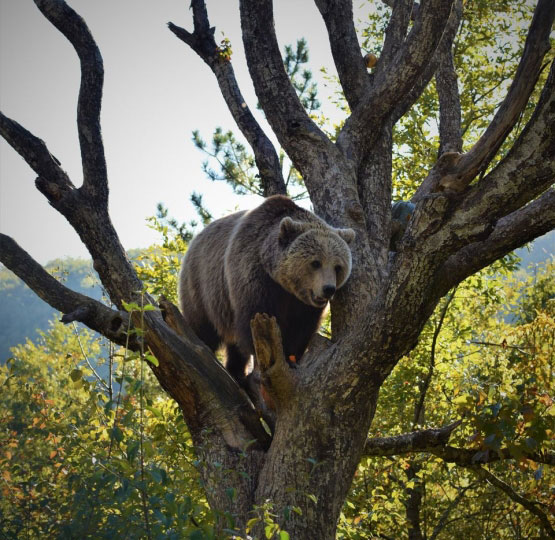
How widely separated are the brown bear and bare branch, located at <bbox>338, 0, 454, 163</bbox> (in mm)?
908

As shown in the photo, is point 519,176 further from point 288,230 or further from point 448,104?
point 448,104

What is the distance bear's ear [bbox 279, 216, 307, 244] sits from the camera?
5342 mm

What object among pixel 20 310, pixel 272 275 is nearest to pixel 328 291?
pixel 272 275

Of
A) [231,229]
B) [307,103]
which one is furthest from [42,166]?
[307,103]

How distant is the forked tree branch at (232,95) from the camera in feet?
20.8

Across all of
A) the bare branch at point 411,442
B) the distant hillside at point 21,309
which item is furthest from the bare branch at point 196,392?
the distant hillside at point 21,309

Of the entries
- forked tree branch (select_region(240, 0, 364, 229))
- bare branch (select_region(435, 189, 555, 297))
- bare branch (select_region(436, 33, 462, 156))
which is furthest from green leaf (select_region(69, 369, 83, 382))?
bare branch (select_region(436, 33, 462, 156))

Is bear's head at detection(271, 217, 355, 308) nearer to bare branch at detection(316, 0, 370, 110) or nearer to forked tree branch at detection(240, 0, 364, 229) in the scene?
forked tree branch at detection(240, 0, 364, 229)

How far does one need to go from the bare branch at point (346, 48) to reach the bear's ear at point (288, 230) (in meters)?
1.74

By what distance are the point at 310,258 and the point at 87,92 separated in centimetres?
226

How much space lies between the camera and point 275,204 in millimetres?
5793

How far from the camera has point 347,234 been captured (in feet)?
17.0

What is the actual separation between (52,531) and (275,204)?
3.27 meters

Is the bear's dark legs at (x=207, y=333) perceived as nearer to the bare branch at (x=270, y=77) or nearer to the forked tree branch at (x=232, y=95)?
the forked tree branch at (x=232, y=95)
